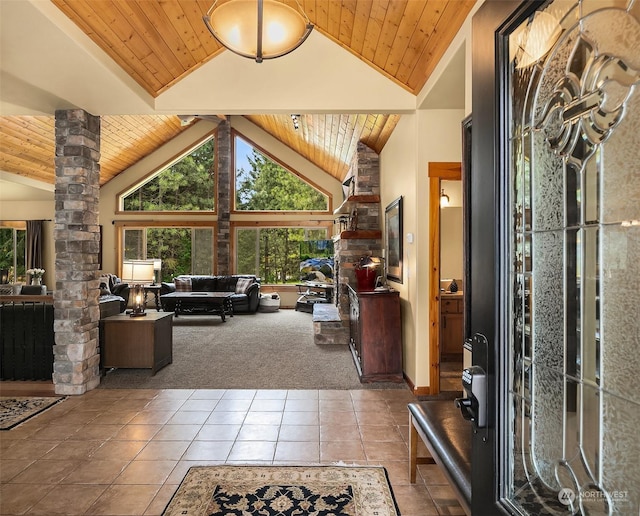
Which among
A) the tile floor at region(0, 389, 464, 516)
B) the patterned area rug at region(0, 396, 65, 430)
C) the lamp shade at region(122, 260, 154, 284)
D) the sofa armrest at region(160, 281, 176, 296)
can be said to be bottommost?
the tile floor at region(0, 389, 464, 516)

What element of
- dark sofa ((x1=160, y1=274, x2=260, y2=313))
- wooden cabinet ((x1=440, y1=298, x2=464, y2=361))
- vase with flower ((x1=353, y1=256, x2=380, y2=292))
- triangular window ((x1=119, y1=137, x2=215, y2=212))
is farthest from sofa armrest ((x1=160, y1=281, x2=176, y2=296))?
wooden cabinet ((x1=440, y1=298, x2=464, y2=361))

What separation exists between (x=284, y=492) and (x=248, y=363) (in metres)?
2.76

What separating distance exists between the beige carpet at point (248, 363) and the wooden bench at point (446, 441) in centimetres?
169

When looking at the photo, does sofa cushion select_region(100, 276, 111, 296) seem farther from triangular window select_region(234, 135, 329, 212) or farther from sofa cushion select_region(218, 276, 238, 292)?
triangular window select_region(234, 135, 329, 212)

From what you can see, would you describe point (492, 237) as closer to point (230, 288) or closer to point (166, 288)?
point (230, 288)

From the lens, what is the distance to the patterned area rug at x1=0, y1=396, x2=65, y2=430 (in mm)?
3108

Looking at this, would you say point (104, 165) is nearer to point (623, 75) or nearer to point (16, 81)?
point (16, 81)

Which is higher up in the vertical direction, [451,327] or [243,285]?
[243,285]

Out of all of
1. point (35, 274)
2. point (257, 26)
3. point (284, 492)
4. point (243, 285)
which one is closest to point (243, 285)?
point (243, 285)

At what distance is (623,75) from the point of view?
0.73m

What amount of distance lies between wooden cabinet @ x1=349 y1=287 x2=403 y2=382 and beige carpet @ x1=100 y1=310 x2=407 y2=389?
0.49 feet

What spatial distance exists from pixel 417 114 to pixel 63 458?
3850mm

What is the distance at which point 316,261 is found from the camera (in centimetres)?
991

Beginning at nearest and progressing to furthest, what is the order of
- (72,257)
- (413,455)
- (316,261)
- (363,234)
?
1. (413,455)
2. (72,257)
3. (363,234)
4. (316,261)
